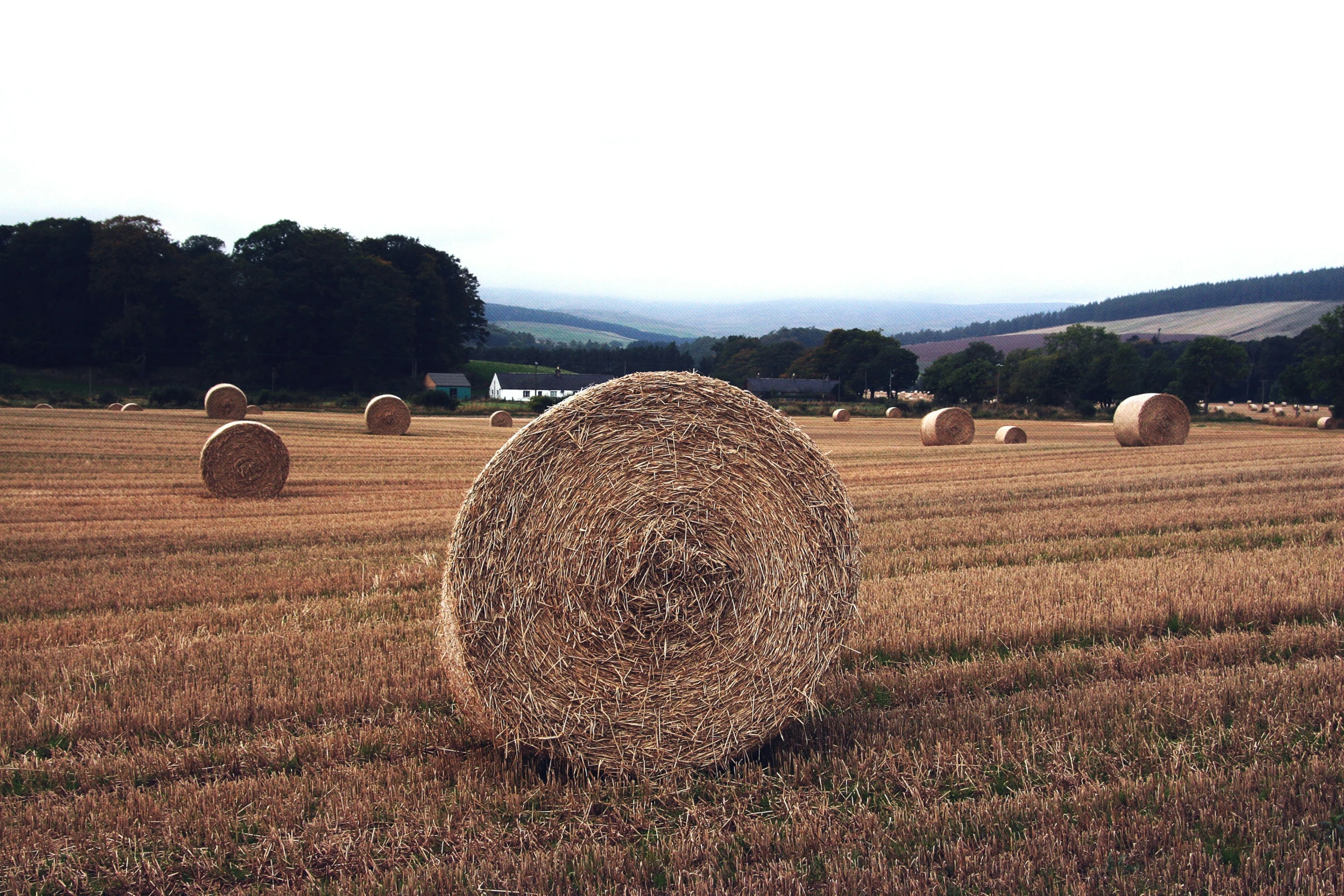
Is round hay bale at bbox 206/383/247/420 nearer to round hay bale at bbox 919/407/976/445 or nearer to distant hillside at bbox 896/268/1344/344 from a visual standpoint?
round hay bale at bbox 919/407/976/445

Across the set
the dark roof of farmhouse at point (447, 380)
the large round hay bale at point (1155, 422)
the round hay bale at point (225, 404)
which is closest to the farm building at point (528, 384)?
the dark roof of farmhouse at point (447, 380)

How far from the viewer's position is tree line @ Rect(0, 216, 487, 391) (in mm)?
63500

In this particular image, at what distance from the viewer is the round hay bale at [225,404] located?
1422 inches

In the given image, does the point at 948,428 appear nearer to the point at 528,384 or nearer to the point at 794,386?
the point at 794,386

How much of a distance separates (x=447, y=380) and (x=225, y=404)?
40322 millimetres

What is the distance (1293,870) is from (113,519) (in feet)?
45.2

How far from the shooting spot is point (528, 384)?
3351 inches

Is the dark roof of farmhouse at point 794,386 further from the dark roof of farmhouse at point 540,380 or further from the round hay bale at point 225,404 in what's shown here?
the round hay bale at point 225,404

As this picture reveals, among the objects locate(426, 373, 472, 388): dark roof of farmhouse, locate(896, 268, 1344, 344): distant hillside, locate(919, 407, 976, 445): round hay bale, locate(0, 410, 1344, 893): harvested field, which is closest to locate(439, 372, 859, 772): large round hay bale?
locate(0, 410, 1344, 893): harvested field

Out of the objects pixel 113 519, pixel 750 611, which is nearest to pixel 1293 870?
pixel 750 611

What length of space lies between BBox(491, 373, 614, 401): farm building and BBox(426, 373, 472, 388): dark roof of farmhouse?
641cm

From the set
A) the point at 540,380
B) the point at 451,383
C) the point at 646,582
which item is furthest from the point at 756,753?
the point at 540,380

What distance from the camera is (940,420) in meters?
31.1

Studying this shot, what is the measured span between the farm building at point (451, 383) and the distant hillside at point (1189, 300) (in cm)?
10285
